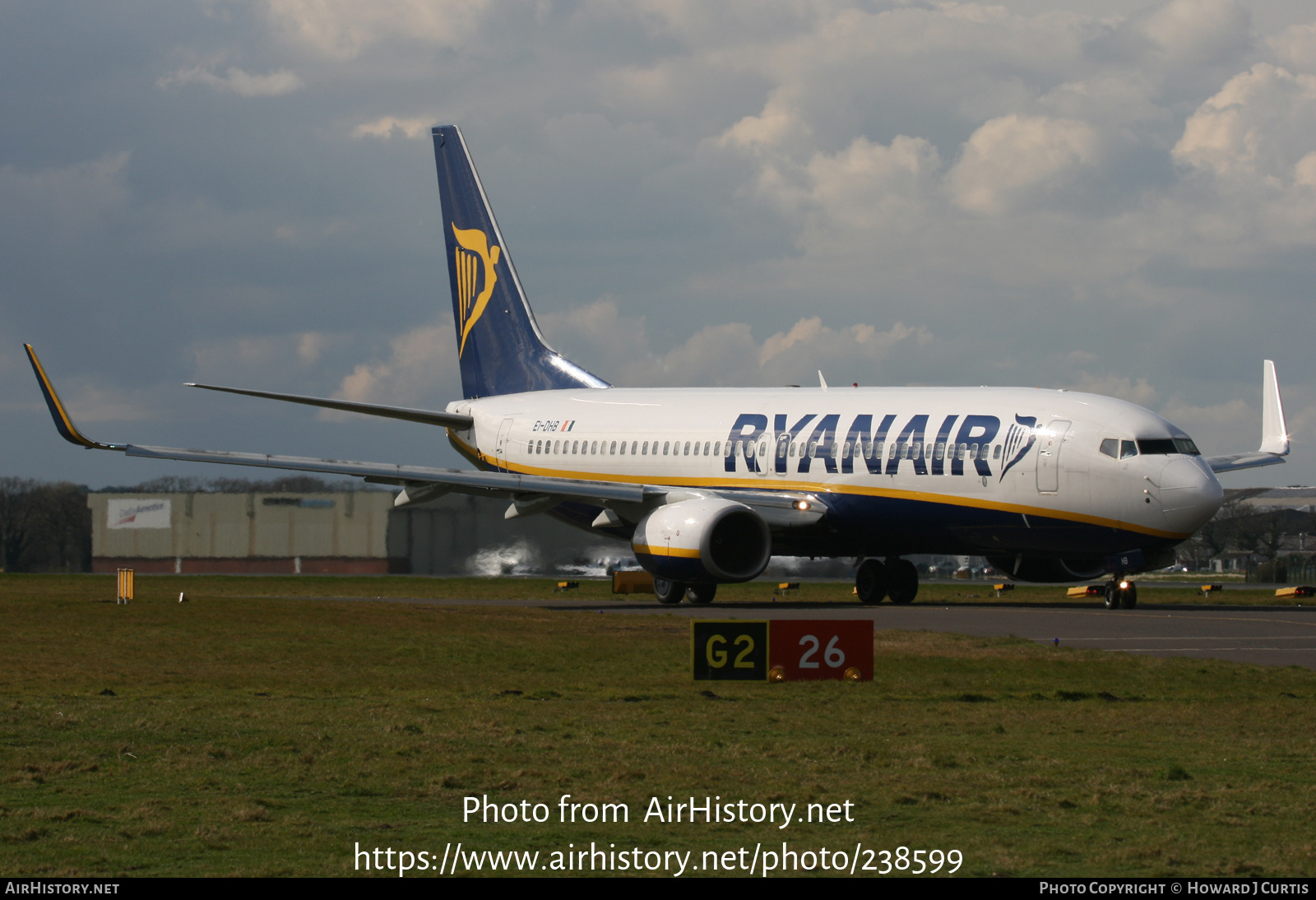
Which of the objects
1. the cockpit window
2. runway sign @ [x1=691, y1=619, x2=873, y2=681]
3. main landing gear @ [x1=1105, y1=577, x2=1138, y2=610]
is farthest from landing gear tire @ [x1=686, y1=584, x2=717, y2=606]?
runway sign @ [x1=691, y1=619, x2=873, y2=681]

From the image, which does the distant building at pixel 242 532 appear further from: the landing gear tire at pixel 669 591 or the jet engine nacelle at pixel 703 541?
the jet engine nacelle at pixel 703 541

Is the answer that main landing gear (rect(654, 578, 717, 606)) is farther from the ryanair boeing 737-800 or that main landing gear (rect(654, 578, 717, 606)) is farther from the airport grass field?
the airport grass field

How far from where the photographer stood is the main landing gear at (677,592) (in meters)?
33.0

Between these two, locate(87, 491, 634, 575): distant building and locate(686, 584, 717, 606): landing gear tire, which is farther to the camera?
locate(87, 491, 634, 575): distant building

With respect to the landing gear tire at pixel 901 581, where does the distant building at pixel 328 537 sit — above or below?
above

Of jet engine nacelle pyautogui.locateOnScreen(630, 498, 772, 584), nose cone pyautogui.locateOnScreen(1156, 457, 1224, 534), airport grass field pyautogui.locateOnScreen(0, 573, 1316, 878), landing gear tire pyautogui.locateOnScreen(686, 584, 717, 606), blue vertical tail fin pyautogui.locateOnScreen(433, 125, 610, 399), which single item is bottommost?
airport grass field pyautogui.locateOnScreen(0, 573, 1316, 878)

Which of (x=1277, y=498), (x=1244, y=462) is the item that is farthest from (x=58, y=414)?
(x=1277, y=498)

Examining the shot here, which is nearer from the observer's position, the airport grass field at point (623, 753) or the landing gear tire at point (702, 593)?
Answer: the airport grass field at point (623, 753)

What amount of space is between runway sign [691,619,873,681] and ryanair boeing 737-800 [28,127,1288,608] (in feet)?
41.6

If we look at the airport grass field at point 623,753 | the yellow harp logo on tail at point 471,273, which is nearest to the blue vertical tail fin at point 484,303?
the yellow harp logo on tail at point 471,273

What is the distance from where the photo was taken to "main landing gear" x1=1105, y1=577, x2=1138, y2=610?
3014cm

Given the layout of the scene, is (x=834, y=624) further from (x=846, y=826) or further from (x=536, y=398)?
(x=536, y=398)

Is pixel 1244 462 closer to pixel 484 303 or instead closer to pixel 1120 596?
pixel 1120 596

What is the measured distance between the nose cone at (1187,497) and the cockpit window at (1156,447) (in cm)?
35
